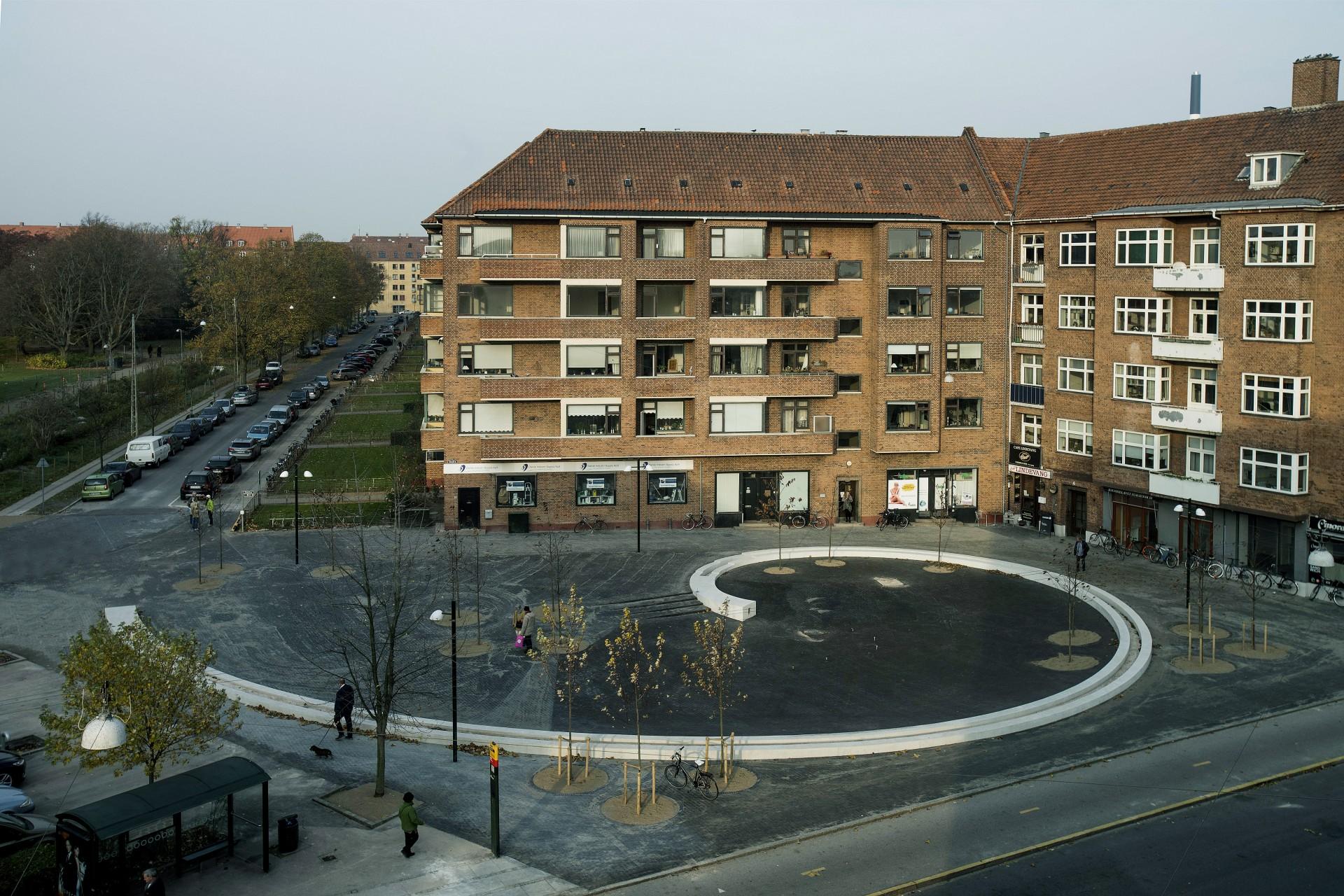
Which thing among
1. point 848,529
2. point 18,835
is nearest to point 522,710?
point 18,835

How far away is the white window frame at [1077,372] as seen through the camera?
170 feet

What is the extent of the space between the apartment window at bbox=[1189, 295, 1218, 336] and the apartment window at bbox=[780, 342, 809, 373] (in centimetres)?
1572

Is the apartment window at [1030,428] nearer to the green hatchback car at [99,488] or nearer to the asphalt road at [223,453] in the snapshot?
the asphalt road at [223,453]

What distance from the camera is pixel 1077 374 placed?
5250 cm

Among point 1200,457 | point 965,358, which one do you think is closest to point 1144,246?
point 1200,457

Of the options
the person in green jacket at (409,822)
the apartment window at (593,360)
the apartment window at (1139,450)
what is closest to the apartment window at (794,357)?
the apartment window at (593,360)

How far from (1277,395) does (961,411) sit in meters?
14.6

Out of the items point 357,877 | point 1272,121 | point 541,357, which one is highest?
point 1272,121

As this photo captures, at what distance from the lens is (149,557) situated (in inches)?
1884

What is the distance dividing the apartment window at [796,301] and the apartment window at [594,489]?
34.5ft

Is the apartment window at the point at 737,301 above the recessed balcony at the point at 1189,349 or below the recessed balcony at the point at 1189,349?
above

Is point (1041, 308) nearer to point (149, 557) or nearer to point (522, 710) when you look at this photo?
point (522, 710)

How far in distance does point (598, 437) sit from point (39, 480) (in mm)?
30847

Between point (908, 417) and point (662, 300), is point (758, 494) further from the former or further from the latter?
point (662, 300)
